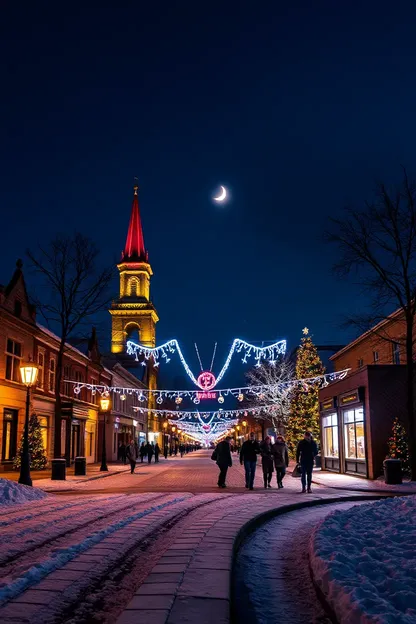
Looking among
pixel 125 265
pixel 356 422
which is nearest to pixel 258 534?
pixel 356 422

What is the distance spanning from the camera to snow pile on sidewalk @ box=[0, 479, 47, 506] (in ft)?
50.3

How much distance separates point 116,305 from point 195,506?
92.9 metres

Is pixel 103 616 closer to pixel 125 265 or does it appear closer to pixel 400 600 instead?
pixel 400 600

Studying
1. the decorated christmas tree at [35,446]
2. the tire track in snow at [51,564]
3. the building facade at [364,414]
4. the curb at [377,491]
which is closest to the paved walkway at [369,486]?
the curb at [377,491]

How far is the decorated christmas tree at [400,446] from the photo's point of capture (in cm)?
2327

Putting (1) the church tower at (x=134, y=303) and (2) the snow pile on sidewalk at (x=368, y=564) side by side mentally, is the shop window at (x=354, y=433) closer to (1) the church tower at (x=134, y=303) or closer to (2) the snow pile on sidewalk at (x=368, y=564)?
(2) the snow pile on sidewalk at (x=368, y=564)

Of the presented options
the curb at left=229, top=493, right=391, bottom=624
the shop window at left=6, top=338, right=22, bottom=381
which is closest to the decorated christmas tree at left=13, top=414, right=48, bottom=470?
the shop window at left=6, top=338, right=22, bottom=381

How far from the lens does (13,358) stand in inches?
1242

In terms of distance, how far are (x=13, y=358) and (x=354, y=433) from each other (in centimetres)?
1757

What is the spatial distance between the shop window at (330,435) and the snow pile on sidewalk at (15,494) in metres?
17.0

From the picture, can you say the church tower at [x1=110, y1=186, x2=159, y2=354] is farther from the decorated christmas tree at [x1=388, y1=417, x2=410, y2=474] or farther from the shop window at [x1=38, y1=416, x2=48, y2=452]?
the decorated christmas tree at [x1=388, y1=417, x2=410, y2=474]

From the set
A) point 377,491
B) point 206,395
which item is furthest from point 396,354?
point 377,491

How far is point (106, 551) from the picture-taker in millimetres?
8469

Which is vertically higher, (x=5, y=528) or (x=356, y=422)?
(x=356, y=422)
